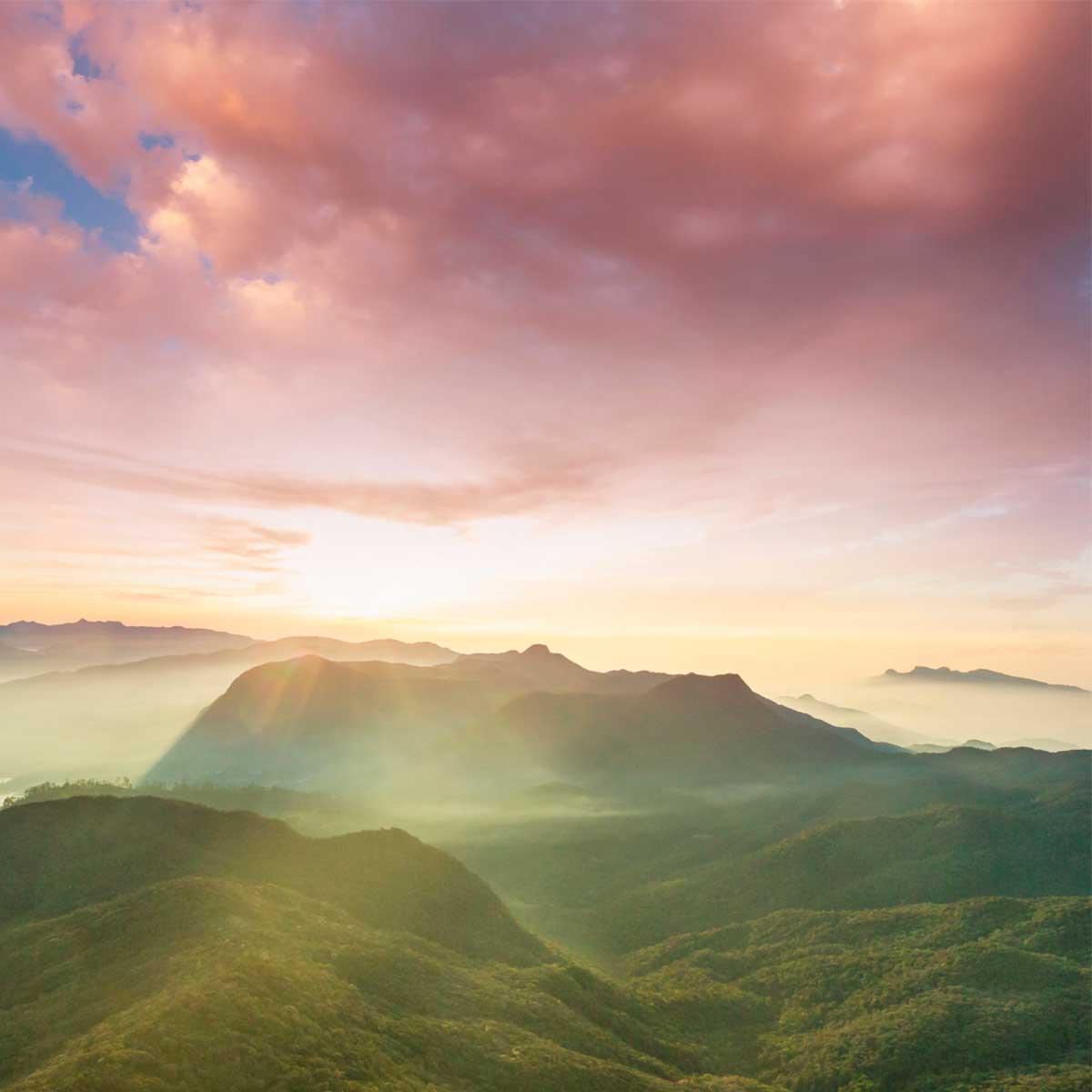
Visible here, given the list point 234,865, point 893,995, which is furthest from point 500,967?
point 893,995

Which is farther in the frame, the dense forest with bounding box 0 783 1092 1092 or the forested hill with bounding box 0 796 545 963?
the forested hill with bounding box 0 796 545 963

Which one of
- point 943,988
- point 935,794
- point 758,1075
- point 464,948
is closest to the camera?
point 758,1075

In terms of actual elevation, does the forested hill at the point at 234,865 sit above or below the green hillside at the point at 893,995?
above

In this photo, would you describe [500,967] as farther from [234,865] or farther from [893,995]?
[893,995]

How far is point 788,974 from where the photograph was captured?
7044cm

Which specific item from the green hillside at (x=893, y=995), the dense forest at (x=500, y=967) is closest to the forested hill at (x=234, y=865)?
the dense forest at (x=500, y=967)

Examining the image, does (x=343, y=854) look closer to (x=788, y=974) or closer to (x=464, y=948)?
(x=464, y=948)

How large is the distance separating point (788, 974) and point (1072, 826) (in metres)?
71.2

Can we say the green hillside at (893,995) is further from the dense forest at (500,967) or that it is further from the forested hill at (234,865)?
the forested hill at (234,865)

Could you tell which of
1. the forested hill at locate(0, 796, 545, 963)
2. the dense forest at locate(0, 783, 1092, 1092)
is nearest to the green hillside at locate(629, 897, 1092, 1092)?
the dense forest at locate(0, 783, 1092, 1092)

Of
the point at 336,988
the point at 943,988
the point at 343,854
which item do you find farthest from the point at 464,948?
the point at 943,988

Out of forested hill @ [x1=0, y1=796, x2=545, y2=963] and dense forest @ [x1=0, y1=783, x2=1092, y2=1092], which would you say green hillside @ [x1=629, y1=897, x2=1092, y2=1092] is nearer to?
dense forest @ [x1=0, y1=783, x2=1092, y2=1092]

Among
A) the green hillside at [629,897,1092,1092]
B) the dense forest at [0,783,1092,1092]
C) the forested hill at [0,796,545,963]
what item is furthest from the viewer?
the forested hill at [0,796,545,963]

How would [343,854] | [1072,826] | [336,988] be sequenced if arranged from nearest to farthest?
1. [336,988]
2. [343,854]
3. [1072,826]
